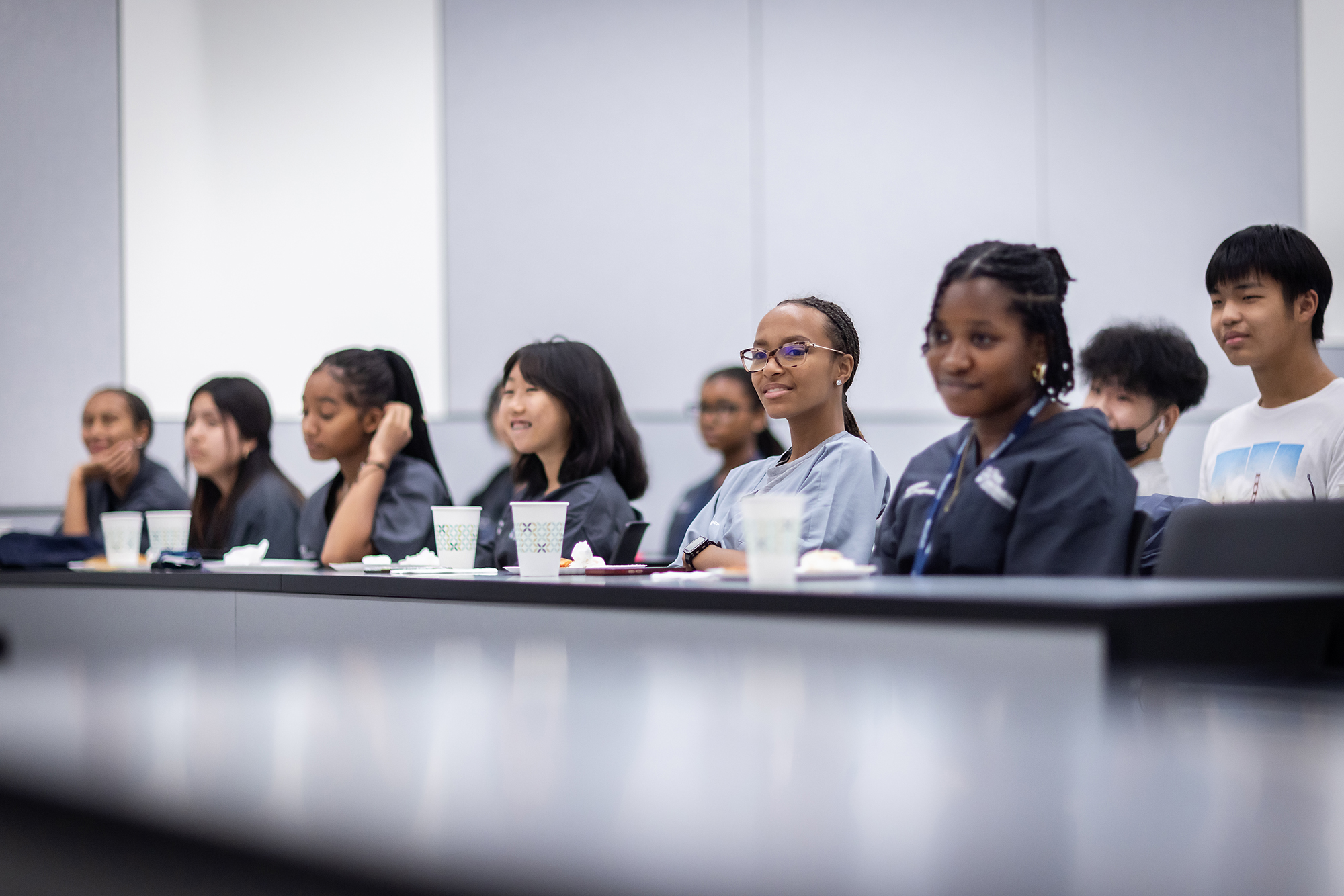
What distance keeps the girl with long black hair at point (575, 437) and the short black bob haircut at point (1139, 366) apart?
1.16 m

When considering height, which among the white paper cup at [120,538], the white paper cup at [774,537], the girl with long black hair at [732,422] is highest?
the girl with long black hair at [732,422]

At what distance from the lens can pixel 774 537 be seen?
1.53 m

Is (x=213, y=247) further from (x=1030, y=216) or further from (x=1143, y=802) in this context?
(x=1143, y=802)

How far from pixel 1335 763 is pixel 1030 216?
4713 millimetres

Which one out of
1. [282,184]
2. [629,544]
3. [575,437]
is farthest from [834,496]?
[282,184]

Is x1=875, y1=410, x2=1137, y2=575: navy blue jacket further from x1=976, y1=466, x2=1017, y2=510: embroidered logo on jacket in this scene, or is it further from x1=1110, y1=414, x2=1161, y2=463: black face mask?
x1=1110, y1=414, x2=1161, y2=463: black face mask

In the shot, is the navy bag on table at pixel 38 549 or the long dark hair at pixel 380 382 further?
the long dark hair at pixel 380 382

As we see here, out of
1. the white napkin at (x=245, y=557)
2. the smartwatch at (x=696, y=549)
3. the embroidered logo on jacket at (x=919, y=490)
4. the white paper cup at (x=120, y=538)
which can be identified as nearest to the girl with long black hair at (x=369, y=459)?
the white napkin at (x=245, y=557)

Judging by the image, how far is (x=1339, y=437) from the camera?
2.61 meters

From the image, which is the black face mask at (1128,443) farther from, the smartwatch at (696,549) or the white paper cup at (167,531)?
the white paper cup at (167,531)

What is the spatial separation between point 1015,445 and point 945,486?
0.14m

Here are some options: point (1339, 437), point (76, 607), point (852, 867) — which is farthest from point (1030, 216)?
point (852, 867)

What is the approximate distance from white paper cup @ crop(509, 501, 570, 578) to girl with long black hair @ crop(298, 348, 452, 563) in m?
1.35

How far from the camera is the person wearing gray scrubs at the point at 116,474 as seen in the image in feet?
13.9
